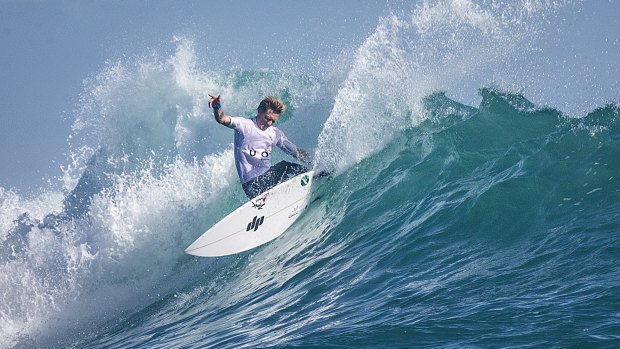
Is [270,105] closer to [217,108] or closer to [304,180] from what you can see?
[217,108]

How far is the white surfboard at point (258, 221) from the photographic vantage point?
29.9 ft

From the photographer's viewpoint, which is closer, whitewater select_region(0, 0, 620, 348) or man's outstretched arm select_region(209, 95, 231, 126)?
whitewater select_region(0, 0, 620, 348)

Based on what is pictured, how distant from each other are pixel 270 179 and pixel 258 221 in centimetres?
64

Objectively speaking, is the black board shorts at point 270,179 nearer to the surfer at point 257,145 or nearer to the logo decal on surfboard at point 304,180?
the surfer at point 257,145

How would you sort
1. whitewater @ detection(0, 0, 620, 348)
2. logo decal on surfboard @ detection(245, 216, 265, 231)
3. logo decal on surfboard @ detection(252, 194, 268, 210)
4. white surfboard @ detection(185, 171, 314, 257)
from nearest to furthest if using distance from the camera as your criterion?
1. whitewater @ detection(0, 0, 620, 348)
2. white surfboard @ detection(185, 171, 314, 257)
3. logo decal on surfboard @ detection(252, 194, 268, 210)
4. logo decal on surfboard @ detection(245, 216, 265, 231)

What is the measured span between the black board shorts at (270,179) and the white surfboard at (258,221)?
10cm

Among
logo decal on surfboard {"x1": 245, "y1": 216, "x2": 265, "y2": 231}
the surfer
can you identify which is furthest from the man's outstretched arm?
logo decal on surfboard {"x1": 245, "y1": 216, "x2": 265, "y2": 231}

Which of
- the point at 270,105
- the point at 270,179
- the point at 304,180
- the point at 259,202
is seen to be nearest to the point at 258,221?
the point at 259,202

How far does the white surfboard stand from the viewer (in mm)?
9117

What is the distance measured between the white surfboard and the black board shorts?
4.0 inches

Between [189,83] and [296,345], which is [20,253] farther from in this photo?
[296,345]

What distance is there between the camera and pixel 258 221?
9.53 meters

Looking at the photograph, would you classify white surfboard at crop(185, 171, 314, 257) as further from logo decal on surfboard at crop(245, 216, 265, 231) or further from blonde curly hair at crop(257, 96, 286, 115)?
blonde curly hair at crop(257, 96, 286, 115)

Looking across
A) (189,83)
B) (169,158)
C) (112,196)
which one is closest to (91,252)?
(112,196)
